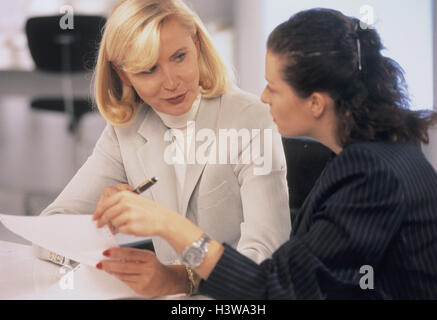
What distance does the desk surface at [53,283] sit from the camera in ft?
3.49

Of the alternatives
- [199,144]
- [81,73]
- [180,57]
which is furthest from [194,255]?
[81,73]

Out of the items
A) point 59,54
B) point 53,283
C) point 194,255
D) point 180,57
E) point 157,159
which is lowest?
point 53,283

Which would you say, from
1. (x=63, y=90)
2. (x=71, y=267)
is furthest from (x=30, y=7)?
(x=71, y=267)

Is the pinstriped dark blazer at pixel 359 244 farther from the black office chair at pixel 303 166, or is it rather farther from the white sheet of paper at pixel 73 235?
the black office chair at pixel 303 166

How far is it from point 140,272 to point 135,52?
1.47ft

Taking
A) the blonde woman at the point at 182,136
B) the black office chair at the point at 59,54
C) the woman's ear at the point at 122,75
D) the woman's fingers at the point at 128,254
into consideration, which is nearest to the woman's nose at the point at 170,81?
the blonde woman at the point at 182,136

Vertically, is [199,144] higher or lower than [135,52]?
lower

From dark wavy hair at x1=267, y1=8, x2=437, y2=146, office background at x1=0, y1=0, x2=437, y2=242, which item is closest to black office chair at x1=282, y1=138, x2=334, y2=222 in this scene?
office background at x1=0, y1=0, x2=437, y2=242

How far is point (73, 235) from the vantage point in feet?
3.48

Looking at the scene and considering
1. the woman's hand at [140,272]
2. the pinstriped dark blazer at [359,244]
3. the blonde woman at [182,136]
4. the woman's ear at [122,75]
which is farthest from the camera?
the woman's ear at [122,75]

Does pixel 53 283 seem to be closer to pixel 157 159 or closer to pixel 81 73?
pixel 157 159

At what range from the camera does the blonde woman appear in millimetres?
1148

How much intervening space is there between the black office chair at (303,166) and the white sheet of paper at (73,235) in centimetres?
55
